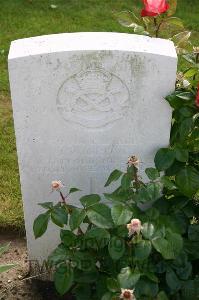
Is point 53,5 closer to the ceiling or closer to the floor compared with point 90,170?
closer to the ceiling

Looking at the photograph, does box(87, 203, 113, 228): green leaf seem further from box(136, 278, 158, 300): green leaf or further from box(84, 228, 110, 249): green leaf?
box(136, 278, 158, 300): green leaf

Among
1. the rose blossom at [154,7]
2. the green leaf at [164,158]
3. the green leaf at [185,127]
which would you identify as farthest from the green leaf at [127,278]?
the rose blossom at [154,7]

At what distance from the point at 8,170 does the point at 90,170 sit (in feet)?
3.84

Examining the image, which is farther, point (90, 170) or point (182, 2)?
point (182, 2)

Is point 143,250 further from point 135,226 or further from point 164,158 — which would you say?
point 164,158

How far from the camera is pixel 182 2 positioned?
5.83 m

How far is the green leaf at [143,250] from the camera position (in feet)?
6.91

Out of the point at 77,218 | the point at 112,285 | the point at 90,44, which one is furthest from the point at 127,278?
the point at 90,44

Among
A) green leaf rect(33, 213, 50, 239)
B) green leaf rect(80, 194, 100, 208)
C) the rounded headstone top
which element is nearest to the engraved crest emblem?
the rounded headstone top

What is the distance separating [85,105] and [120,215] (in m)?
0.54

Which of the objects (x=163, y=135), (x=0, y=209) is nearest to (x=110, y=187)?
(x=163, y=135)

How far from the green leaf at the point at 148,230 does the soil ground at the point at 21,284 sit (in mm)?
864

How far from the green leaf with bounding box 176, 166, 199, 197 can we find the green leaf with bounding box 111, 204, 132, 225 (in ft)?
1.10

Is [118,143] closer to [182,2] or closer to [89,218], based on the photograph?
[89,218]
